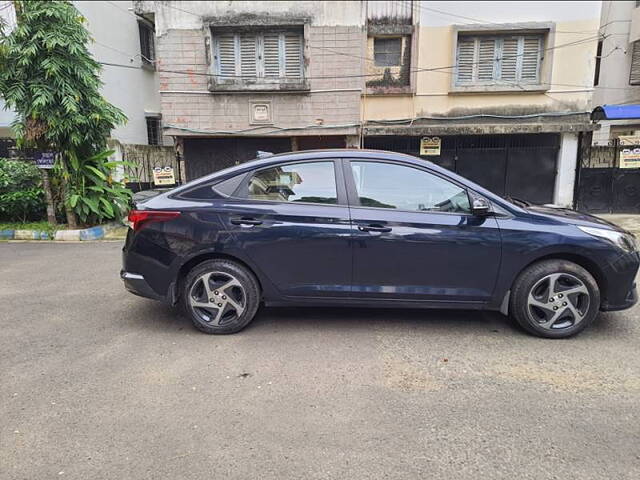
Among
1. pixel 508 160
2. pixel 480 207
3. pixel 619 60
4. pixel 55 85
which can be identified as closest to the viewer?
pixel 480 207

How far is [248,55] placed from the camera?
11.7 metres

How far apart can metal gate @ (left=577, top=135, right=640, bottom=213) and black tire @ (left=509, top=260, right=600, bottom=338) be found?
8992 millimetres

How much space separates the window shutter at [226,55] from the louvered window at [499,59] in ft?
19.2

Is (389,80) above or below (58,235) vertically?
above

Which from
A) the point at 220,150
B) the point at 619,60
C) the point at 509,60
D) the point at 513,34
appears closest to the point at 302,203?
the point at 220,150

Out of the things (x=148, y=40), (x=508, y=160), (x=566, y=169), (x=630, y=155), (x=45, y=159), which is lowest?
(x=566, y=169)

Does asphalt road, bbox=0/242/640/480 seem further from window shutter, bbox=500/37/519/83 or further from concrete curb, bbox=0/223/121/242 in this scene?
window shutter, bbox=500/37/519/83

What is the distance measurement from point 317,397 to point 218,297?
1443 mm

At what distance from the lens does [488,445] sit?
2.56 m

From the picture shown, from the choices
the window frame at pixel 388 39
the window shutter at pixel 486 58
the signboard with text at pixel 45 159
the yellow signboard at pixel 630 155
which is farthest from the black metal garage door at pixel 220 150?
the yellow signboard at pixel 630 155

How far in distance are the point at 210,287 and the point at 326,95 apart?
879 cm

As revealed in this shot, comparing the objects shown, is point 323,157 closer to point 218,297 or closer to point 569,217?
point 218,297

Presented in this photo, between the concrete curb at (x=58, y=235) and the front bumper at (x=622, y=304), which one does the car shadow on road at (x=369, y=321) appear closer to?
the front bumper at (x=622, y=304)

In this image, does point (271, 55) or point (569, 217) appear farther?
point (271, 55)
